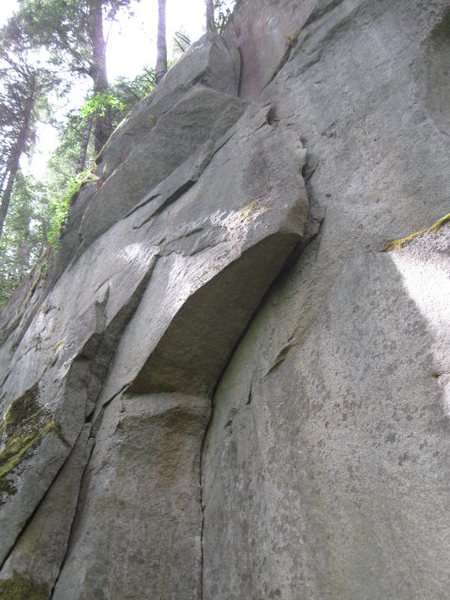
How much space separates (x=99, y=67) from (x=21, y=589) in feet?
38.7

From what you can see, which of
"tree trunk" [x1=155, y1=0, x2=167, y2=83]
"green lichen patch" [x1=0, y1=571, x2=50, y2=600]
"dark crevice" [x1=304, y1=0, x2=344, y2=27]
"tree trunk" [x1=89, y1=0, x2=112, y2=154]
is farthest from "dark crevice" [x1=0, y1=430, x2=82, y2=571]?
"tree trunk" [x1=89, y1=0, x2=112, y2=154]

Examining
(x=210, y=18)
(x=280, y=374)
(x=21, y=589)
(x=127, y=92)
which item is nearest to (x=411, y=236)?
(x=280, y=374)

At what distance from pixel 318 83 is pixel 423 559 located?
3917 mm

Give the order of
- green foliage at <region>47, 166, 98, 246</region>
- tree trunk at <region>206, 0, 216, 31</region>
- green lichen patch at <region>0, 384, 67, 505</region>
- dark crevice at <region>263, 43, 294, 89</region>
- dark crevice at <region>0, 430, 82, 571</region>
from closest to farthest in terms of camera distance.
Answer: dark crevice at <region>0, 430, 82, 571</region>
green lichen patch at <region>0, 384, 67, 505</region>
dark crevice at <region>263, 43, 294, 89</region>
green foliage at <region>47, 166, 98, 246</region>
tree trunk at <region>206, 0, 216, 31</region>

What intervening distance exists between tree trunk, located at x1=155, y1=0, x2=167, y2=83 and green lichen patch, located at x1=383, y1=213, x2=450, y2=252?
7.22 meters

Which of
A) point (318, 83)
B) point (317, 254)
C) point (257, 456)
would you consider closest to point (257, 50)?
point (318, 83)

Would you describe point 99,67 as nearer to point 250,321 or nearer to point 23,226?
point 23,226

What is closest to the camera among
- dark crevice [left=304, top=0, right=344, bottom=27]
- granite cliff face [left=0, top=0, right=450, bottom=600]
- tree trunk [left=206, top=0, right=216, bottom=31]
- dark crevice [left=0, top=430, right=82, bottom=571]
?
granite cliff face [left=0, top=0, right=450, bottom=600]

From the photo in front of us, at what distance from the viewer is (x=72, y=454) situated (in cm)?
378

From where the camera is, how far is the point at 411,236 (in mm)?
2951

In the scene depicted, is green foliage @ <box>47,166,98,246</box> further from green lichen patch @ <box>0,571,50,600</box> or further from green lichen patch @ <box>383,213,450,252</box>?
green lichen patch @ <box>383,213,450,252</box>

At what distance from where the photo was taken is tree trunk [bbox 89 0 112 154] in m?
10.6

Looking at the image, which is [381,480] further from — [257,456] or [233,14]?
[233,14]

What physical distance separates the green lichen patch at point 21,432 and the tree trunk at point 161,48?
21.5 ft
